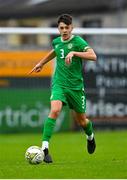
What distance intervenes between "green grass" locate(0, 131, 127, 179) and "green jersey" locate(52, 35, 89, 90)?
1.29m

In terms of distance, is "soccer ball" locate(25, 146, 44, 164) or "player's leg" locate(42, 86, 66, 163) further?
"player's leg" locate(42, 86, 66, 163)

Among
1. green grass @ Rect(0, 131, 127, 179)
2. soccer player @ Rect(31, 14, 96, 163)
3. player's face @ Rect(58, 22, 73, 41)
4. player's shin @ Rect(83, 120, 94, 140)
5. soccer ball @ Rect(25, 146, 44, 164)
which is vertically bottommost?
green grass @ Rect(0, 131, 127, 179)

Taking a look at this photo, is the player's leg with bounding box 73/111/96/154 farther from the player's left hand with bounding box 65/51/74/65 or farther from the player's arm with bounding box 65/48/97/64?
the player's left hand with bounding box 65/51/74/65

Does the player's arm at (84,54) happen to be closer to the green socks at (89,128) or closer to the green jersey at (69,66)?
the green jersey at (69,66)

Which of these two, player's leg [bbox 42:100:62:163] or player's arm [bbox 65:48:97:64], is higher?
player's arm [bbox 65:48:97:64]

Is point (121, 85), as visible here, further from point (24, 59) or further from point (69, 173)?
point (69, 173)

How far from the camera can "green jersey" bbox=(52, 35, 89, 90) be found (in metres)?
13.6

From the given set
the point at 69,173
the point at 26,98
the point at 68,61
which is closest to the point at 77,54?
the point at 68,61

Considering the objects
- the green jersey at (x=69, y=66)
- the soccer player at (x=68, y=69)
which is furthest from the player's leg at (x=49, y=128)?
the green jersey at (x=69, y=66)

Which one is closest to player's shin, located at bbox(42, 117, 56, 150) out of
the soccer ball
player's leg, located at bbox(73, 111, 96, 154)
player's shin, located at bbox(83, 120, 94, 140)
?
the soccer ball

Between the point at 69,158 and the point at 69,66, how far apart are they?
6.46 ft

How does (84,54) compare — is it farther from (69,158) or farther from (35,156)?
(69,158)

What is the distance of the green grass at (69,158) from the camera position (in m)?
11.5

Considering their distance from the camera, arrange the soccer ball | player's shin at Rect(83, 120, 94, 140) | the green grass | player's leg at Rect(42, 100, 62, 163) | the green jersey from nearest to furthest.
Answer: the green grass → the soccer ball → player's leg at Rect(42, 100, 62, 163) → the green jersey → player's shin at Rect(83, 120, 94, 140)
